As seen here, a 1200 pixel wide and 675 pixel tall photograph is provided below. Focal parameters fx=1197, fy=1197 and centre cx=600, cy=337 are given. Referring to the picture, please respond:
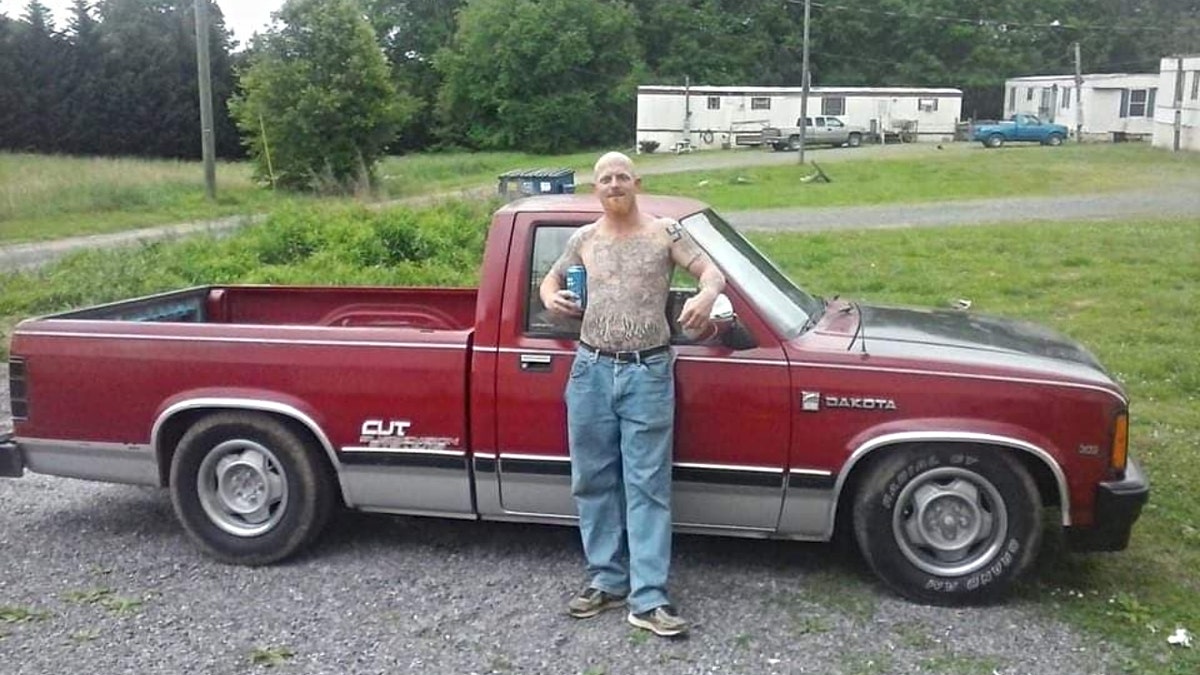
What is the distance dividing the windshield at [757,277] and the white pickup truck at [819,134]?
47180mm

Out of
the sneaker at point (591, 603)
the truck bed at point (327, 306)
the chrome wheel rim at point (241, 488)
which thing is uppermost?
the truck bed at point (327, 306)

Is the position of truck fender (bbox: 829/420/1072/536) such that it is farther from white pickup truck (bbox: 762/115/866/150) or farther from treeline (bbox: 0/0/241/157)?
treeline (bbox: 0/0/241/157)

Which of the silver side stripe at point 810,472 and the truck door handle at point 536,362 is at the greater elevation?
the truck door handle at point 536,362

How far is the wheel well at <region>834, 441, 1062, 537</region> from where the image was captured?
15.4 ft

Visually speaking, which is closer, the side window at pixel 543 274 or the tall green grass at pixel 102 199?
the side window at pixel 543 274

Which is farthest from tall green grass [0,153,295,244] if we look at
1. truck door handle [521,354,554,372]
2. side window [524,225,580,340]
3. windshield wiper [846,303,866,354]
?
windshield wiper [846,303,866,354]

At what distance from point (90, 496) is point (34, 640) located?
1.91 m

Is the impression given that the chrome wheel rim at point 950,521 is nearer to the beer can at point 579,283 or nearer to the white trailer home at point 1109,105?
the beer can at point 579,283

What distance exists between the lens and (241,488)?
5395mm

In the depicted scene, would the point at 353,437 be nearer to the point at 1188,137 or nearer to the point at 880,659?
the point at 880,659

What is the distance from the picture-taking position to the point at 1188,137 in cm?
4072

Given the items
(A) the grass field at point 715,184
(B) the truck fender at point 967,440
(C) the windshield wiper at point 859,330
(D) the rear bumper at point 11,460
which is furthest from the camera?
(A) the grass field at point 715,184

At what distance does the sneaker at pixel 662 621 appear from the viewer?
14.8ft

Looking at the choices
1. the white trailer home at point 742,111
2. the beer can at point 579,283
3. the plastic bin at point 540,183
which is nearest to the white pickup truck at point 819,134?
the white trailer home at point 742,111
